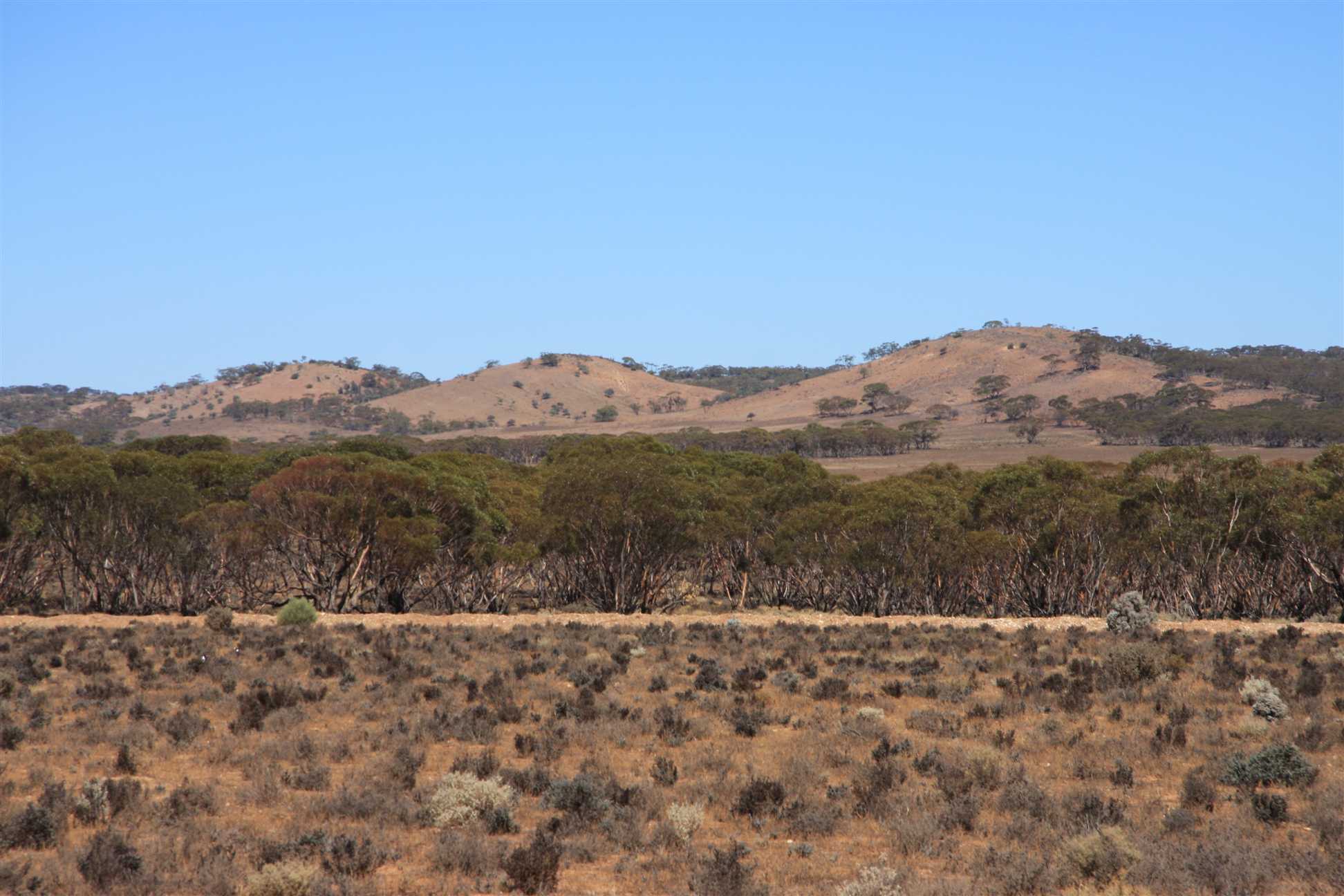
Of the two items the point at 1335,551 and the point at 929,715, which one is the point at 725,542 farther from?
the point at 929,715

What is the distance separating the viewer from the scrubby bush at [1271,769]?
15.3m

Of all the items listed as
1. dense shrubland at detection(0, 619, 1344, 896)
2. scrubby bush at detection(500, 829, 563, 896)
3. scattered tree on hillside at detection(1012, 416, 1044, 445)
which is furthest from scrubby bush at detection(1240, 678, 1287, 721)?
scattered tree on hillside at detection(1012, 416, 1044, 445)

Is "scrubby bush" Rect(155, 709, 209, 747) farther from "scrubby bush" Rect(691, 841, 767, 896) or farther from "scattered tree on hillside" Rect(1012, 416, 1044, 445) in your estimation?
"scattered tree on hillside" Rect(1012, 416, 1044, 445)

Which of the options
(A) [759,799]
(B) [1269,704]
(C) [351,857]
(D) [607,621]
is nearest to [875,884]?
(A) [759,799]

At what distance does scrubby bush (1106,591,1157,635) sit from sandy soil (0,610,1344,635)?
1.98ft

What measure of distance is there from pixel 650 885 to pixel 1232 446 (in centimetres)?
16835

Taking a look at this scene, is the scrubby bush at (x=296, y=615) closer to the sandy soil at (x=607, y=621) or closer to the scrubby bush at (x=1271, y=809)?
the sandy soil at (x=607, y=621)

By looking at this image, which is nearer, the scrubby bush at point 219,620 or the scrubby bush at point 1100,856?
the scrubby bush at point 1100,856

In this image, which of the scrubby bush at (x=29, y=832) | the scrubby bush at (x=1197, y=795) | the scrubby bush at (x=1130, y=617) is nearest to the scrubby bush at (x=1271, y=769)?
the scrubby bush at (x=1197, y=795)

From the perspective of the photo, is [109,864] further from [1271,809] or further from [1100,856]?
[1271,809]

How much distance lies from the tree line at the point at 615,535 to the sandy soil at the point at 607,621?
5.68 m

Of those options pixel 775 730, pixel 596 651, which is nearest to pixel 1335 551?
pixel 596 651

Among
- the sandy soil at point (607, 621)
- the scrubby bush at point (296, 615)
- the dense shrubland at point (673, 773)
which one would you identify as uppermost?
the dense shrubland at point (673, 773)

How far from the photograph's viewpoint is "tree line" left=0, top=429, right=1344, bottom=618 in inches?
1930
